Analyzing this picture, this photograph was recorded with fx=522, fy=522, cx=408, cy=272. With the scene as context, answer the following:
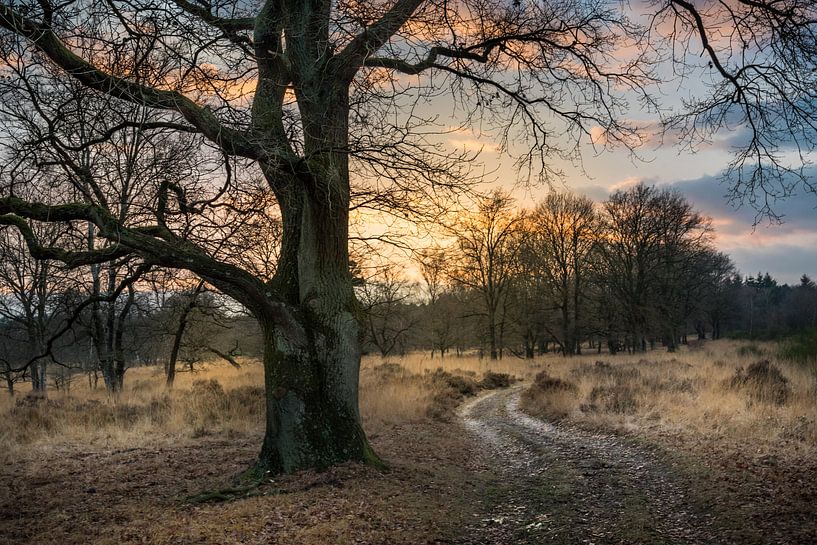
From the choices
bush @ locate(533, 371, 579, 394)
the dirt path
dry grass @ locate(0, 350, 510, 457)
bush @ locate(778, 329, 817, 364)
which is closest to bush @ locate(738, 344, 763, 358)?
bush @ locate(778, 329, 817, 364)

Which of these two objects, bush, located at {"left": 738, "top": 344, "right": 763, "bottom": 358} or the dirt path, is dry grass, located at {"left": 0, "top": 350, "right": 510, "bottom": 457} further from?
bush, located at {"left": 738, "top": 344, "right": 763, "bottom": 358}

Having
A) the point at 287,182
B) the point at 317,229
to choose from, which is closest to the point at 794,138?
the point at 317,229

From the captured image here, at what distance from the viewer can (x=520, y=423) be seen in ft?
38.9

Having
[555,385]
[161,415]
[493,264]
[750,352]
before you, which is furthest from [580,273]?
[161,415]

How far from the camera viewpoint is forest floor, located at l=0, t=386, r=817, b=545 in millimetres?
4777

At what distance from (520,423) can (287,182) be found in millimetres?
7773

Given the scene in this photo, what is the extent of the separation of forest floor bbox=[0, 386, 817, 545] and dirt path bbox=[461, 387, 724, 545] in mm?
22

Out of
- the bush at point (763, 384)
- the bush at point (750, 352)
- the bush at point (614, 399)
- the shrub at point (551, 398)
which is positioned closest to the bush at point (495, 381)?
the shrub at point (551, 398)

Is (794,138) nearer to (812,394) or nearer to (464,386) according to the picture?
(812,394)

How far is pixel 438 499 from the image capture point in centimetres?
604

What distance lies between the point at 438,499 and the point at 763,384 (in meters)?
9.22

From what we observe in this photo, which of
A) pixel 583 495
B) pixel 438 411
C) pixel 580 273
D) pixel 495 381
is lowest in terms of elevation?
pixel 495 381

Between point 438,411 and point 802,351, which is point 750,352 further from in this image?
point 438,411

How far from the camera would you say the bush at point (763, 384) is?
10320 mm
